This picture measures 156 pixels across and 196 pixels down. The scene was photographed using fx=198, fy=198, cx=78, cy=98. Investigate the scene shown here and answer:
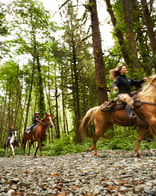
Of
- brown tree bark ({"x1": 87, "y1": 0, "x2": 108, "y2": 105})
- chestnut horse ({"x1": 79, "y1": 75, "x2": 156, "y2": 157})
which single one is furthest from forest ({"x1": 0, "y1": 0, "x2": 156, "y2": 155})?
chestnut horse ({"x1": 79, "y1": 75, "x2": 156, "y2": 157})

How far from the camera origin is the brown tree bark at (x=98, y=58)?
1200 cm

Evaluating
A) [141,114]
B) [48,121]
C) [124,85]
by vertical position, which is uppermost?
[124,85]

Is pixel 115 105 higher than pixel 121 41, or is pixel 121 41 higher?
pixel 121 41

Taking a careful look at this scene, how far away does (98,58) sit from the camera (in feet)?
40.2

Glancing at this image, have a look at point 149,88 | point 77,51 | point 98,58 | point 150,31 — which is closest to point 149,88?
point 149,88

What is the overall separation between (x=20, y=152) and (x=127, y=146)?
12.6m

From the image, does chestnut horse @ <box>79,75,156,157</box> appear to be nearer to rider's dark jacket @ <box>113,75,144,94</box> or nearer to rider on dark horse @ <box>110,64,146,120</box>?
rider on dark horse @ <box>110,64,146,120</box>

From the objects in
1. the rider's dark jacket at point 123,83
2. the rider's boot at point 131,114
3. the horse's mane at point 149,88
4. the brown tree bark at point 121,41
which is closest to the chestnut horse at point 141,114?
A: the horse's mane at point 149,88

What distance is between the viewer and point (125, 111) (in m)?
7.39

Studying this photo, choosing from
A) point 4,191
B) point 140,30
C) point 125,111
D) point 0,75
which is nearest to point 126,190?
point 4,191

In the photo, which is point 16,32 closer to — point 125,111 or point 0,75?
point 0,75

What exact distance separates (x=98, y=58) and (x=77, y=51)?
Answer: 338 inches

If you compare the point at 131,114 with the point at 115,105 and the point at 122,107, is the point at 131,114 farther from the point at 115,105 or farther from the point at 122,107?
the point at 115,105

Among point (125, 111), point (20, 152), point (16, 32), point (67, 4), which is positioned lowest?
point (20, 152)
